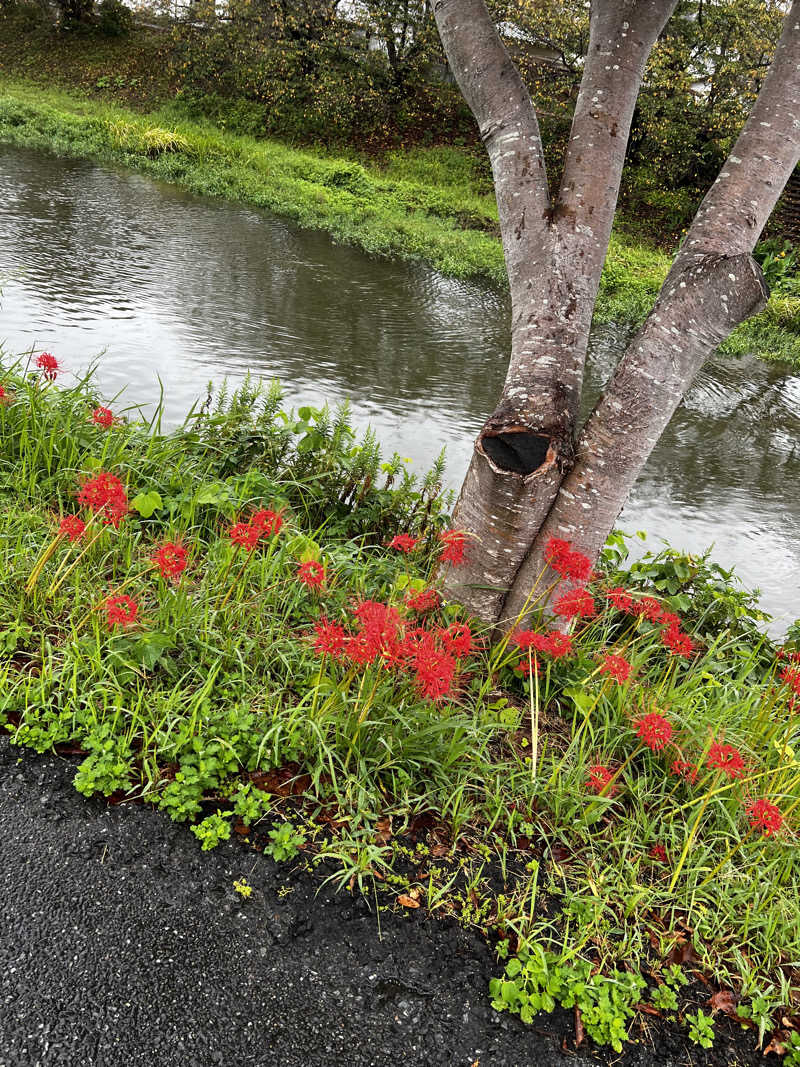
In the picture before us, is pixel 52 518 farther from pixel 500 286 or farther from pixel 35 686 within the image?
pixel 500 286

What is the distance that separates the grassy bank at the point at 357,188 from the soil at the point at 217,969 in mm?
8420

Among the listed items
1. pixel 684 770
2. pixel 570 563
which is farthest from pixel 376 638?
pixel 684 770

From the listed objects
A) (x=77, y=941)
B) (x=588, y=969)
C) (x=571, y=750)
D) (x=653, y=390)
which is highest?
(x=653, y=390)

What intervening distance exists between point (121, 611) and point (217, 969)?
1.02m

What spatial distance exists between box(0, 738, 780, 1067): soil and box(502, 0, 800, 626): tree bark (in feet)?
4.29

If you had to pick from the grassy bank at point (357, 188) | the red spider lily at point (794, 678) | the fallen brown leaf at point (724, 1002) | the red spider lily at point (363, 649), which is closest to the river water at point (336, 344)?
the grassy bank at point (357, 188)

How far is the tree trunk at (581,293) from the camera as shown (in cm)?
244

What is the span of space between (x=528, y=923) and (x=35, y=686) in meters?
1.59

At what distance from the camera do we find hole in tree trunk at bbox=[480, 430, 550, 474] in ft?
8.11

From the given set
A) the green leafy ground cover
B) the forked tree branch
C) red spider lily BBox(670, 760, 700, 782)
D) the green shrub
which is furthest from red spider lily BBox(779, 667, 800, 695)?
the green shrub

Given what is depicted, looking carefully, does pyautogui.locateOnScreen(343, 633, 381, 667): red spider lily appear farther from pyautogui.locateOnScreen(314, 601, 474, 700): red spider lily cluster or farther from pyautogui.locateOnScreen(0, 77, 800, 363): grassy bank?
pyautogui.locateOnScreen(0, 77, 800, 363): grassy bank

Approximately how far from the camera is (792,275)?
38.5ft

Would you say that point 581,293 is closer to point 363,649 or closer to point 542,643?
point 542,643

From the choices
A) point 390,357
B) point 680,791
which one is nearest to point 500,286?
point 390,357
